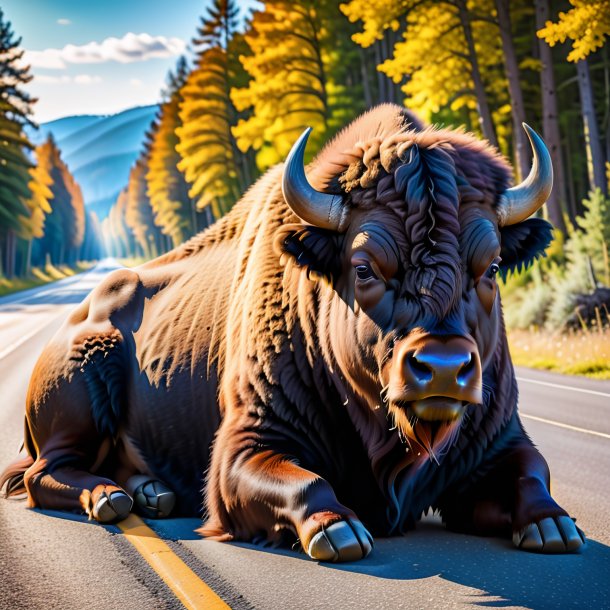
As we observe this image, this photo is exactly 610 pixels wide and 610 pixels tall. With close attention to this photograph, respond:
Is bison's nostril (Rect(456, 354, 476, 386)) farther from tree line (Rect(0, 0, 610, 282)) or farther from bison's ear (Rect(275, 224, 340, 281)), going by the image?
tree line (Rect(0, 0, 610, 282))

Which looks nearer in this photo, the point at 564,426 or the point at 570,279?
the point at 564,426

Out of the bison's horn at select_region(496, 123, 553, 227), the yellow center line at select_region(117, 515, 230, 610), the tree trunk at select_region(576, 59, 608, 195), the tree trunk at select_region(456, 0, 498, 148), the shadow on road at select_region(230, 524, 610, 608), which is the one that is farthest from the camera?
the tree trunk at select_region(576, 59, 608, 195)

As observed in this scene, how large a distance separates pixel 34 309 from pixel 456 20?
786 inches

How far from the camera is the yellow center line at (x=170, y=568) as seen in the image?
3.84 meters

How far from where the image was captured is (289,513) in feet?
14.2

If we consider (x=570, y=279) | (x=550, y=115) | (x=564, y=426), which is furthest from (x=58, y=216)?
(x=564, y=426)

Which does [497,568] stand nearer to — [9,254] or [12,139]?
[12,139]

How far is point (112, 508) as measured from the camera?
17.5 feet

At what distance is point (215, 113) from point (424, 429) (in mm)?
45854

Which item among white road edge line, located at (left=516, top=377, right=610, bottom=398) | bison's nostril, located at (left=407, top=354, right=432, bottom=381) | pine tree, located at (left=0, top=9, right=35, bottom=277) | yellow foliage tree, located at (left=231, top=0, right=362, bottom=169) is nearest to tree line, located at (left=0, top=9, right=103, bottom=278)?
pine tree, located at (left=0, top=9, right=35, bottom=277)

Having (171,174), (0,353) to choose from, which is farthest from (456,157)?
(171,174)

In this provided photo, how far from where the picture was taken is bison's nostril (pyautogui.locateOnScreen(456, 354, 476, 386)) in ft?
12.5

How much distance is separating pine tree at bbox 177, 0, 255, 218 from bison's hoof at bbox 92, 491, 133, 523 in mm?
41738

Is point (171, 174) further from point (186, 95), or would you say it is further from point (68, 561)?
point (68, 561)
